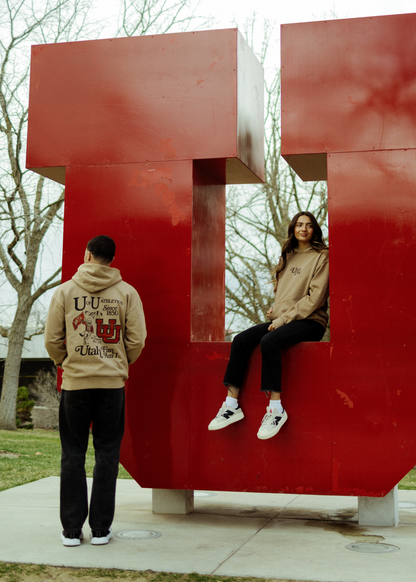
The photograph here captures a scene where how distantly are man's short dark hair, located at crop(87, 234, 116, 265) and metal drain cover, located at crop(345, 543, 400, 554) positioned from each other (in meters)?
2.69

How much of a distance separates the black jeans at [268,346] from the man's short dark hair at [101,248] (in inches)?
48.1

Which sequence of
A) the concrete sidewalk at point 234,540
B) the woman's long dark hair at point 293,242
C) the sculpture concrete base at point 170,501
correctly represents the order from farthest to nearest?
the sculpture concrete base at point 170,501 → the woman's long dark hair at point 293,242 → the concrete sidewalk at point 234,540

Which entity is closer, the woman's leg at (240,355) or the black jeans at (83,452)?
the black jeans at (83,452)

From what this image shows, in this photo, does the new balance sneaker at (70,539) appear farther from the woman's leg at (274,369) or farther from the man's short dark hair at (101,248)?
the man's short dark hair at (101,248)

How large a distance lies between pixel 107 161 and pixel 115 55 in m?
0.96

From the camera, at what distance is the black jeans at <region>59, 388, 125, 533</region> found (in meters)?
4.60

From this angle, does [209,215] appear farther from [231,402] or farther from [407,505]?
[407,505]

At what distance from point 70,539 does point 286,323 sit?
2.26m

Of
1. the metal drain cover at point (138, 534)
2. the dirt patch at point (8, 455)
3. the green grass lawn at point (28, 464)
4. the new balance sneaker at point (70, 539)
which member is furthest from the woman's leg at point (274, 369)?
the dirt patch at point (8, 455)

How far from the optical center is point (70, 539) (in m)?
4.55

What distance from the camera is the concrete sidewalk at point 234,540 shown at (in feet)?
13.3

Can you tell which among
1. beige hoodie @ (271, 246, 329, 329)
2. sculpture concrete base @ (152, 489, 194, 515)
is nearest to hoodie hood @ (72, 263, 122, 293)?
beige hoodie @ (271, 246, 329, 329)

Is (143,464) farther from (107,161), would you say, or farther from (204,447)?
(107,161)

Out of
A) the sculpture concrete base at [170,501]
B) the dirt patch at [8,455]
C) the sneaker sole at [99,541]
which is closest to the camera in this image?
the sneaker sole at [99,541]
